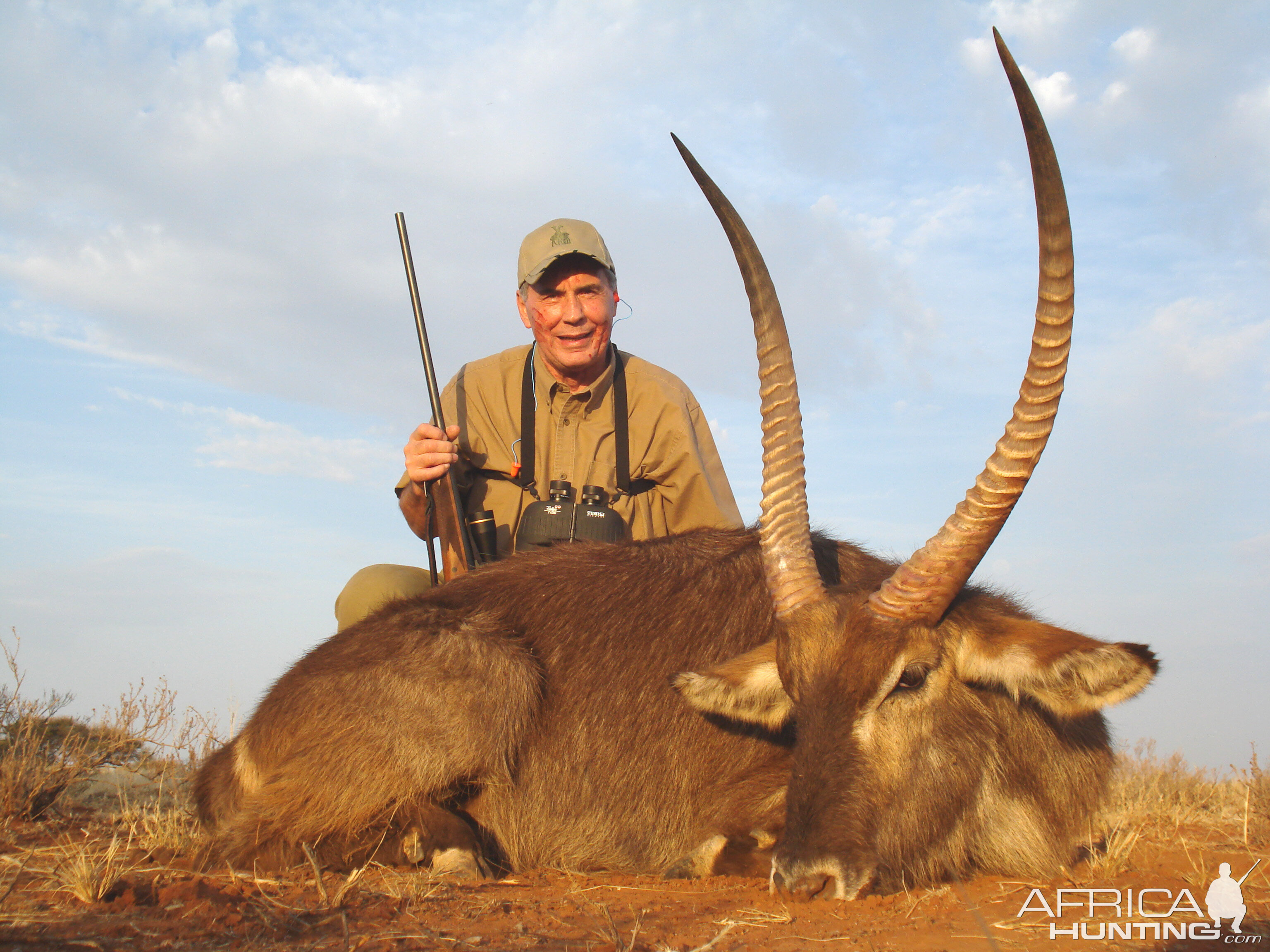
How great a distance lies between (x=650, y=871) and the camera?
11.9 feet

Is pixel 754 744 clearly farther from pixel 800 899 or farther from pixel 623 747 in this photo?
pixel 800 899

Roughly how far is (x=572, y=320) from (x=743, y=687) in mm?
2778

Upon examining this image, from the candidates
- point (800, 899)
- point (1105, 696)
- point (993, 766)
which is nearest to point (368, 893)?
point (800, 899)

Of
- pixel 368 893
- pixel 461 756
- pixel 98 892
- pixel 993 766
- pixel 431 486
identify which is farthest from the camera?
pixel 431 486

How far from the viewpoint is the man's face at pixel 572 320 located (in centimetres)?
551

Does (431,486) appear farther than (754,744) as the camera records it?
Yes

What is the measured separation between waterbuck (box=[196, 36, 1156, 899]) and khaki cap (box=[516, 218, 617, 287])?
6.48ft

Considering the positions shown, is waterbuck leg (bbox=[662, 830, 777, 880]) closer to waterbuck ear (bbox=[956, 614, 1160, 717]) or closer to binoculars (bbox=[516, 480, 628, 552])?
waterbuck ear (bbox=[956, 614, 1160, 717])

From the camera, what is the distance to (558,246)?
5496 mm

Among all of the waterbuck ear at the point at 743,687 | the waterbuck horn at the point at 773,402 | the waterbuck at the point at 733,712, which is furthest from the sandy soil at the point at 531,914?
the waterbuck horn at the point at 773,402

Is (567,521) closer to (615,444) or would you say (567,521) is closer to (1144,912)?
(615,444)

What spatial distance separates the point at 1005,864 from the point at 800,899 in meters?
0.95

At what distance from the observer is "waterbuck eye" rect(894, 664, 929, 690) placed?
120 inches

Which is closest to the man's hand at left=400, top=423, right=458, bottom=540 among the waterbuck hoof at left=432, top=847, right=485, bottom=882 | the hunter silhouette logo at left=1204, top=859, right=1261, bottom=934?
the waterbuck hoof at left=432, top=847, right=485, bottom=882
